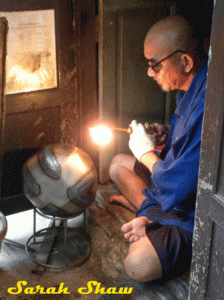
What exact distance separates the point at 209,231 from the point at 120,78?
2307mm

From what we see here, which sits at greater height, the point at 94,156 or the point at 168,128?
the point at 168,128

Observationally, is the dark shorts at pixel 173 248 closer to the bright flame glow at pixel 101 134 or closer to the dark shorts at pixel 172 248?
the dark shorts at pixel 172 248

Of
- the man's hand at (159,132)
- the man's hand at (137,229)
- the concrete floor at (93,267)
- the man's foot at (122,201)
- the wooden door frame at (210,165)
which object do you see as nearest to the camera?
the wooden door frame at (210,165)

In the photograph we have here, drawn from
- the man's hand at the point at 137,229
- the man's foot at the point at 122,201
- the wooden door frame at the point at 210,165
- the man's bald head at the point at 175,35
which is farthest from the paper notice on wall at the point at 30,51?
the wooden door frame at the point at 210,165

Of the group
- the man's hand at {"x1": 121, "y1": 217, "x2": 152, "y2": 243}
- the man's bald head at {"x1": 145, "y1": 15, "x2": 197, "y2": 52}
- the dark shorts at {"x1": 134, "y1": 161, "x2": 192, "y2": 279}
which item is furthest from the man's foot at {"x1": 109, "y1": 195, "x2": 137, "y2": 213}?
the man's bald head at {"x1": 145, "y1": 15, "x2": 197, "y2": 52}

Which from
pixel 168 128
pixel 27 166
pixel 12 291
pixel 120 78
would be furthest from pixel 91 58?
pixel 12 291

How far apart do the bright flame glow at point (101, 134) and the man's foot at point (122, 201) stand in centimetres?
61

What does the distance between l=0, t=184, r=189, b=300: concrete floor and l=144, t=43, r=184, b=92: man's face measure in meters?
1.49

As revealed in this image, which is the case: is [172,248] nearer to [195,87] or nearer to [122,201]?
[122,201]

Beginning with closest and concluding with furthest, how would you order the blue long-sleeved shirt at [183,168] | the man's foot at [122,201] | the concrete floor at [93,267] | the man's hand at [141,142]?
the blue long-sleeved shirt at [183,168] < the concrete floor at [93,267] < the man's hand at [141,142] < the man's foot at [122,201]

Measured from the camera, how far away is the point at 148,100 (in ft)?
15.5

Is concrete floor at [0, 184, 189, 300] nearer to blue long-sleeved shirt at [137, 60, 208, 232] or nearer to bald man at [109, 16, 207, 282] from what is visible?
bald man at [109, 16, 207, 282]

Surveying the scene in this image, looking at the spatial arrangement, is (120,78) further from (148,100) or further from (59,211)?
(59,211)

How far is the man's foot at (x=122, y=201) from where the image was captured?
428cm
